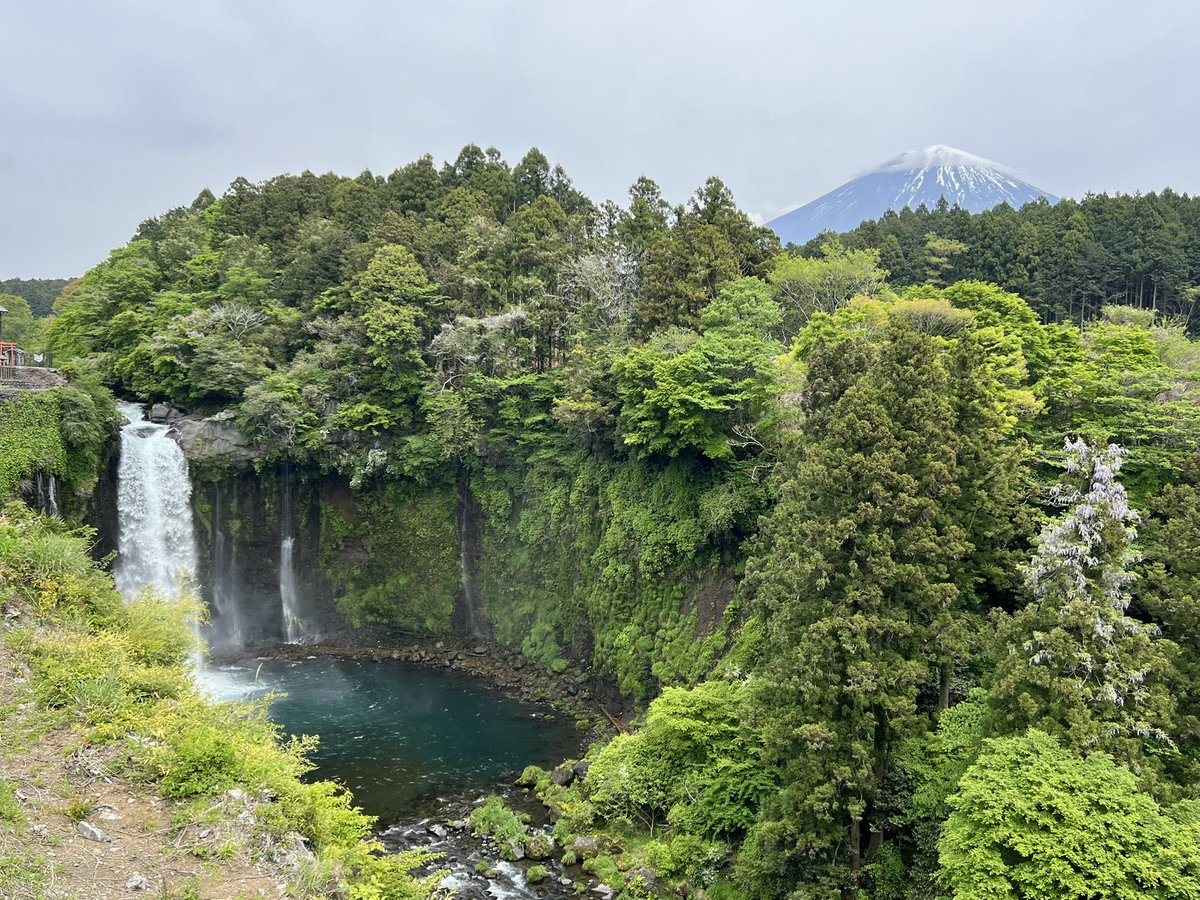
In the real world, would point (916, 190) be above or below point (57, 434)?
above

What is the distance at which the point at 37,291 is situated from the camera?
7669cm

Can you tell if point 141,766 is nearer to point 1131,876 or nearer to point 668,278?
point 1131,876

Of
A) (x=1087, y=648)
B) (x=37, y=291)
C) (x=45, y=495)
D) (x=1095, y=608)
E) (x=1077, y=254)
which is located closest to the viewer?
(x=1095, y=608)

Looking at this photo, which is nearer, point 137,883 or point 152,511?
point 137,883

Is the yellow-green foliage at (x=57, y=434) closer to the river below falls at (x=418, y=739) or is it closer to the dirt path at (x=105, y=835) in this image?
the river below falls at (x=418, y=739)


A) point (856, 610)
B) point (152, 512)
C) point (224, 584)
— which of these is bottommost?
point (224, 584)

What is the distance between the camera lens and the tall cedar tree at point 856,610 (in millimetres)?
13344

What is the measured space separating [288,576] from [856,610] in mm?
29291

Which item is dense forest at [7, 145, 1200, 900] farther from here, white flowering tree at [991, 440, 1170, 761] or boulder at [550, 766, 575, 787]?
boulder at [550, 766, 575, 787]

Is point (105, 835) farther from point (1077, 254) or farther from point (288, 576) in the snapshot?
point (1077, 254)

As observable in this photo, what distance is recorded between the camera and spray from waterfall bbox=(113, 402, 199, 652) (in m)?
30.2

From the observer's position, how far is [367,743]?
24.7 metres

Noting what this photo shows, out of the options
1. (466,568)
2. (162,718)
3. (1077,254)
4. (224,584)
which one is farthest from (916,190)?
(162,718)

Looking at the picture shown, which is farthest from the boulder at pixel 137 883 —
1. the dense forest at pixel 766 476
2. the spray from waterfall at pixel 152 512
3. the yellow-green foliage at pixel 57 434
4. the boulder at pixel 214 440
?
the boulder at pixel 214 440
